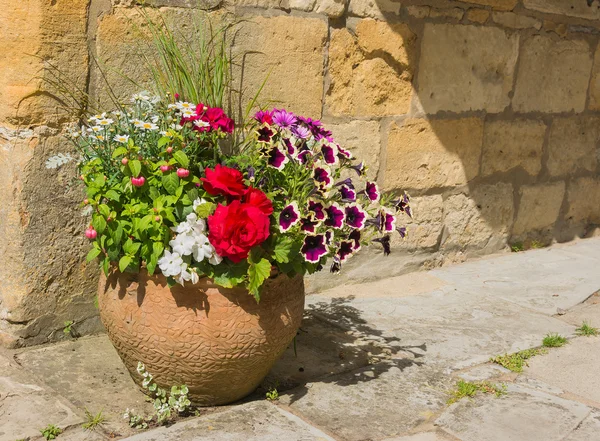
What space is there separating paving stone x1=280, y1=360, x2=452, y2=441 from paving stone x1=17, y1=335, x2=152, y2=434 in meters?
0.53

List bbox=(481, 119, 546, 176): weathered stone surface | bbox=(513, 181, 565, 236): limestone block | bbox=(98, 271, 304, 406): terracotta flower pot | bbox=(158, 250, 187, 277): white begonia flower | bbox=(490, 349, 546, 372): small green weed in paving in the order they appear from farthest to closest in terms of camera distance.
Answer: bbox=(513, 181, 565, 236): limestone block
bbox=(481, 119, 546, 176): weathered stone surface
bbox=(490, 349, 546, 372): small green weed in paving
bbox=(98, 271, 304, 406): terracotta flower pot
bbox=(158, 250, 187, 277): white begonia flower

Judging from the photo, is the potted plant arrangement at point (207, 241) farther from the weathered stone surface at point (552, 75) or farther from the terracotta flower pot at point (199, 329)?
the weathered stone surface at point (552, 75)

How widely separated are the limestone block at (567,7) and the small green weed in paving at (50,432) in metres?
3.33

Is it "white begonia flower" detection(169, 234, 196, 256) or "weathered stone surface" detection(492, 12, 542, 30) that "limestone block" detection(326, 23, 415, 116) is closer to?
"weathered stone surface" detection(492, 12, 542, 30)

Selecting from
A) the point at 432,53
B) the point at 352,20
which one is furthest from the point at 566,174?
the point at 352,20

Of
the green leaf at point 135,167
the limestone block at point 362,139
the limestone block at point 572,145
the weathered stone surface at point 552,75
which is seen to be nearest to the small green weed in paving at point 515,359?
the limestone block at point 362,139

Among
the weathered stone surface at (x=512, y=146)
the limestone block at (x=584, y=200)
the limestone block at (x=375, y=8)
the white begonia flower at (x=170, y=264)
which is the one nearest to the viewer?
the white begonia flower at (x=170, y=264)

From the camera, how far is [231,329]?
2348 mm

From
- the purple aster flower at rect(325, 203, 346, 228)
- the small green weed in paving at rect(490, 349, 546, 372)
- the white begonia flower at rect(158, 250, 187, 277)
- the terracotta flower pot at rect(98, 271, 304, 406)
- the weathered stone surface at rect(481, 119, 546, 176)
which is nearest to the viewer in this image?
the white begonia flower at rect(158, 250, 187, 277)

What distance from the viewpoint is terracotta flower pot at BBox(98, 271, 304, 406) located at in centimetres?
233

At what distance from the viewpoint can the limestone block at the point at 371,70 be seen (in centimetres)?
357

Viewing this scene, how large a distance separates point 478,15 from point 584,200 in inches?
62.7

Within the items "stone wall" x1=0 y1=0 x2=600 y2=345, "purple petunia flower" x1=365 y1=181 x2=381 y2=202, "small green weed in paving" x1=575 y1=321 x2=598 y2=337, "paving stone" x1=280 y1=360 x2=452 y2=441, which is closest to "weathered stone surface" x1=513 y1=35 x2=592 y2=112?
"stone wall" x1=0 y1=0 x2=600 y2=345

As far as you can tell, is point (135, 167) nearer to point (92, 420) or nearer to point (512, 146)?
point (92, 420)
